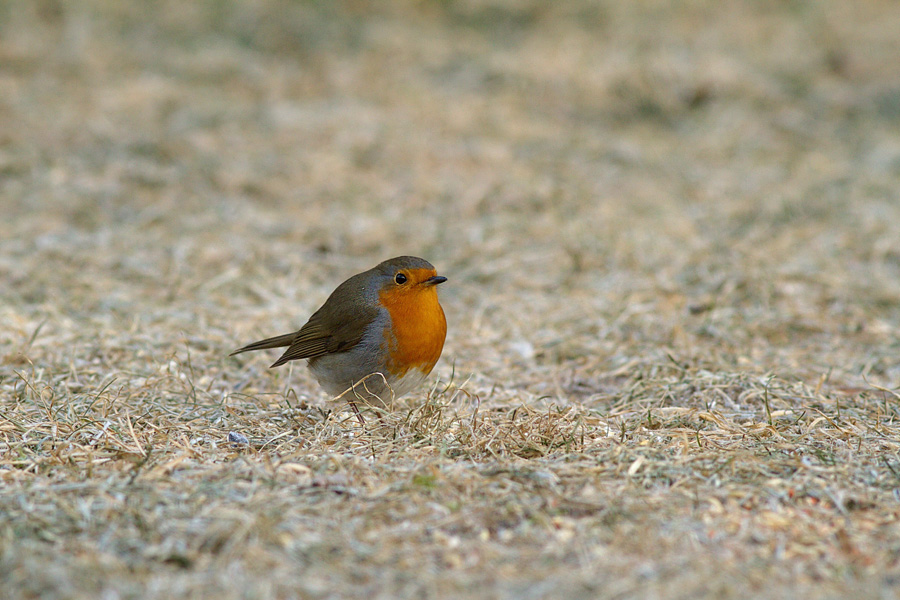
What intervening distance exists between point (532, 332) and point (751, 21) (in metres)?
7.54

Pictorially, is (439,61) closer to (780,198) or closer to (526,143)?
(526,143)

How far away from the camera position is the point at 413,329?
4.15 metres

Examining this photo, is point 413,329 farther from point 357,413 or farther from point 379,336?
point 357,413

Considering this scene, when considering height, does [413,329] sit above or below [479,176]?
below

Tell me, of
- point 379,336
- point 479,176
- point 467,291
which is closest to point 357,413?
point 379,336

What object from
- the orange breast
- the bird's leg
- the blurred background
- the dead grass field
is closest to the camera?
the dead grass field

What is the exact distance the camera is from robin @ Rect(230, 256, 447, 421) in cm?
414

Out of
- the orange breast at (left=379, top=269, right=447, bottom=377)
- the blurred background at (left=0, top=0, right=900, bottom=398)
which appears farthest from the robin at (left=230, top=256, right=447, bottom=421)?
the blurred background at (left=0, top=0, right=900, bottom=398)

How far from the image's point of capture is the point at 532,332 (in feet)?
18.1

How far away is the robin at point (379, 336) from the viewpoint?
13.6 feet

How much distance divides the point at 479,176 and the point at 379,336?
4.08 m

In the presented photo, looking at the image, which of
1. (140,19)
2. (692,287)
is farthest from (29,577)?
(140,19)

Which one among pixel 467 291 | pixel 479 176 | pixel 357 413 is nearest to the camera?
pixel 357 413

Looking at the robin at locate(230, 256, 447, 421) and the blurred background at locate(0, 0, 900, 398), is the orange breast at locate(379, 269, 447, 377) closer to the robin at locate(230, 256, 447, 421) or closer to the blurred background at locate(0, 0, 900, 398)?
the robin at locate(230, 256, 447, 421)
